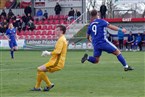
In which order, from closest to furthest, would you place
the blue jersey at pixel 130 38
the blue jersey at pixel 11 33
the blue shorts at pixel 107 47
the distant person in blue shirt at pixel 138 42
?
the blue shorts at pixel 107 47
the blue jersey at pixel 11 33
the distant person in blue shirt at pixel 138 42
the blue jersey at pixel 130 38

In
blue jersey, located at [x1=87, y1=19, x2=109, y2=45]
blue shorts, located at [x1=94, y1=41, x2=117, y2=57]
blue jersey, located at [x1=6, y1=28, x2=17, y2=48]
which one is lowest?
blue jersey, located at [x1=6, y1=28, x2=17, y2=48]

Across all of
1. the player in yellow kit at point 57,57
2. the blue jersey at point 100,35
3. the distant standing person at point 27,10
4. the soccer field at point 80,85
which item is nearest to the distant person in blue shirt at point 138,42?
the distant standing person at point 27,10

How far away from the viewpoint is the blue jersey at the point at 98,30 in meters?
17.2

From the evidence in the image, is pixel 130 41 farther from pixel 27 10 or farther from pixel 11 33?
pixel 11 33

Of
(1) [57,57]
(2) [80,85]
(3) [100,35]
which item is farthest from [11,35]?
(1) [57,57]

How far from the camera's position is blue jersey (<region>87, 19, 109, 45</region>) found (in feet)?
56.6

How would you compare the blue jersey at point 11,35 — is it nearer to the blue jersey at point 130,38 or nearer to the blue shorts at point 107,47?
the blue jersey at point 130,38

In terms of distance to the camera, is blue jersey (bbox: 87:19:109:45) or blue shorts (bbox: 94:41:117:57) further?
blue shorts (bbox: 94:41:117:57)

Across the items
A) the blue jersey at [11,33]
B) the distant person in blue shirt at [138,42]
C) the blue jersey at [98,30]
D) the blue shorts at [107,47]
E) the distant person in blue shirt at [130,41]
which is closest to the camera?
the blue jersey at [98,30]

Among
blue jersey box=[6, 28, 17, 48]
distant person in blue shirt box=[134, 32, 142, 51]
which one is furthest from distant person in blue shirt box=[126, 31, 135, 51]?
blue jersey box=[6, 28, 17, 48]

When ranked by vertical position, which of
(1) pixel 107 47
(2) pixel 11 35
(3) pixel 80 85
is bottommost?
→ (2) pixel 11 35

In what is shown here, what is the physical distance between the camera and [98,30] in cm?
1734

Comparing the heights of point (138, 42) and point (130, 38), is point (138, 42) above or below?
below

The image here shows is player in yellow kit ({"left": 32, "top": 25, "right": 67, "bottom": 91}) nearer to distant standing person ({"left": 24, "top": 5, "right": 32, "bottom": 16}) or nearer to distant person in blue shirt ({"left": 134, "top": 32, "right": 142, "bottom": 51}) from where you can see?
distant person in blue shirt ({"left": 134, "top": 32, "right": 142, "bottom": 51})
